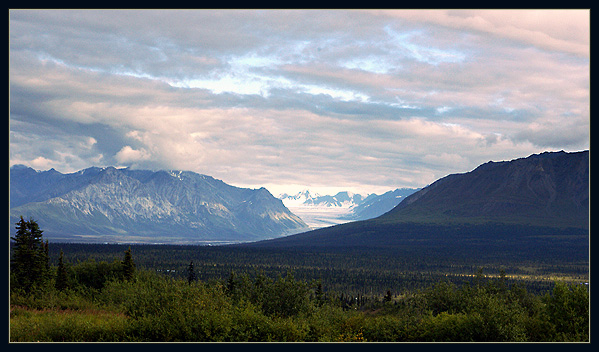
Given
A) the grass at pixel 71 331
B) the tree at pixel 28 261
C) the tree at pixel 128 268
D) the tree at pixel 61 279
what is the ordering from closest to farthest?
the grass at pixel 71 331
the tree at pixel 28 261
the tree at pixel 61 279
the tree at pixel 128 268

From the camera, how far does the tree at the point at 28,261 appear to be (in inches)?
2608

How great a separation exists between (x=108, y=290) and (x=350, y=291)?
12974cm

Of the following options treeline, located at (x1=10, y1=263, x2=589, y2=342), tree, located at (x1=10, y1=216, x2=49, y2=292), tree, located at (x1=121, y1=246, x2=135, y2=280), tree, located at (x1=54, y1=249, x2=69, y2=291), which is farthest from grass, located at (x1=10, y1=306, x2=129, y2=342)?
tree, located at (x1=121, y1=246, x2=135, y2=280)

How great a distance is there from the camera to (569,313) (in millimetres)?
40062

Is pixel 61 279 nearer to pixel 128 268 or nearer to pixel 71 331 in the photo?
pixel 128 268

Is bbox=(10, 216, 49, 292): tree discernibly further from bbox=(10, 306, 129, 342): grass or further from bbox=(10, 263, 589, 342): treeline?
bbox=(10, 306, 129, 342): grass

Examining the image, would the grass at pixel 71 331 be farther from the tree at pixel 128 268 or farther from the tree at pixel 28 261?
the tree at pixel 128 268

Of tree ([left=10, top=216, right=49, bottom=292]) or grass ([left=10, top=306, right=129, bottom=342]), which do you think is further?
tree ([left=10, top=216, right=49, bottom=292])

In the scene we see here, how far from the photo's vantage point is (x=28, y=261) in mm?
68625

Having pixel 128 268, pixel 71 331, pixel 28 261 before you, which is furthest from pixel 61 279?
pixel 71 331

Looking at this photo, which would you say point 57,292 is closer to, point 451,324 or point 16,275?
point 16,275

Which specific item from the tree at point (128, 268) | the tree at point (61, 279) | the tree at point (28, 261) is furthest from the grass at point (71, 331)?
the tree at point (128, 268)

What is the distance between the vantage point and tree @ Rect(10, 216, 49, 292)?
66250 millimetres

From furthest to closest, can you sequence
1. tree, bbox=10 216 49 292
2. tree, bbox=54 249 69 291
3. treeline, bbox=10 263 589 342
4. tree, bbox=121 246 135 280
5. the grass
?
1. tree, bbox=121 246 135 280
2. tree, bbox=54 249 69 291
3. tree, bbox=10 216 49 292
4. treeline, bbox=10 263 589 342
5. the grass
